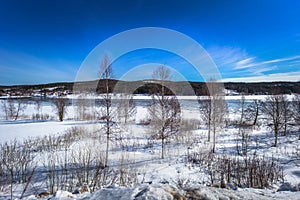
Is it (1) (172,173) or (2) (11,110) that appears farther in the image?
(2) (11,110)

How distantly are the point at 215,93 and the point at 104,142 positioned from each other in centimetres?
1046

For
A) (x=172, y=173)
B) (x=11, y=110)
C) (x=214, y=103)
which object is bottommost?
(x=172, y=173)

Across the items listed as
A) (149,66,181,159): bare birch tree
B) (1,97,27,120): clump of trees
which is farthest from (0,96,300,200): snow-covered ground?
(1,97,27,120): clump of trees

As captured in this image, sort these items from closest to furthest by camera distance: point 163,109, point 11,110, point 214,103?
point 163,109, point 214,103, point 11,110

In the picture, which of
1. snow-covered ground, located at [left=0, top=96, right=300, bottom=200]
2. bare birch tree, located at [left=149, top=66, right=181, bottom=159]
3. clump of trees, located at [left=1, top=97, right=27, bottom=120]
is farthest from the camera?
clump of trees, located at [left=1, top=97, right=27, bottom=120]

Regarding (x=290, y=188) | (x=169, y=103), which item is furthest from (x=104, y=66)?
(x=290, y=188)

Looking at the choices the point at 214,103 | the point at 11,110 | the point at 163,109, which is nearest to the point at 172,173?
the point at 163,109

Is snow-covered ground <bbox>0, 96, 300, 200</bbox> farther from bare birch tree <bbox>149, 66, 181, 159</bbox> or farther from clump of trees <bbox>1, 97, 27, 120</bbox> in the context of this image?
clump of trees <bbox>1, 97, 27, 120</bbox>

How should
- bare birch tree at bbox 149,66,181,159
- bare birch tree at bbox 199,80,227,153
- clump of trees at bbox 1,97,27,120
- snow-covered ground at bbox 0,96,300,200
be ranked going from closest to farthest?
1. snow-covered ground at bbox 0,96,300,200
2. bare birch tree at bbox 149,66,181,159
3. bare birch tree at bbox 199,80,227,153
4. clump of trees at bbox 1,97,27,120

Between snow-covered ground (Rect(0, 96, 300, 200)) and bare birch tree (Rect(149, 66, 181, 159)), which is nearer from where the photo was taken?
snow-covered ground (Rect(0, 96, 300, 200))

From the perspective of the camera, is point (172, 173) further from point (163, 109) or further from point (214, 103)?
point (214, 103)

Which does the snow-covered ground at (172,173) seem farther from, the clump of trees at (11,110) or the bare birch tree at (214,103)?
the clump of trees at (11,110)

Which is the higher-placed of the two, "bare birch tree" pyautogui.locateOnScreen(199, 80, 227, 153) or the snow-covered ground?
"bare birch tree" pyautogui.locateOnScreen(199, 80, 227, 153)

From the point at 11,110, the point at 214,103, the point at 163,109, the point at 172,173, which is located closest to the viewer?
the point at 172,173
